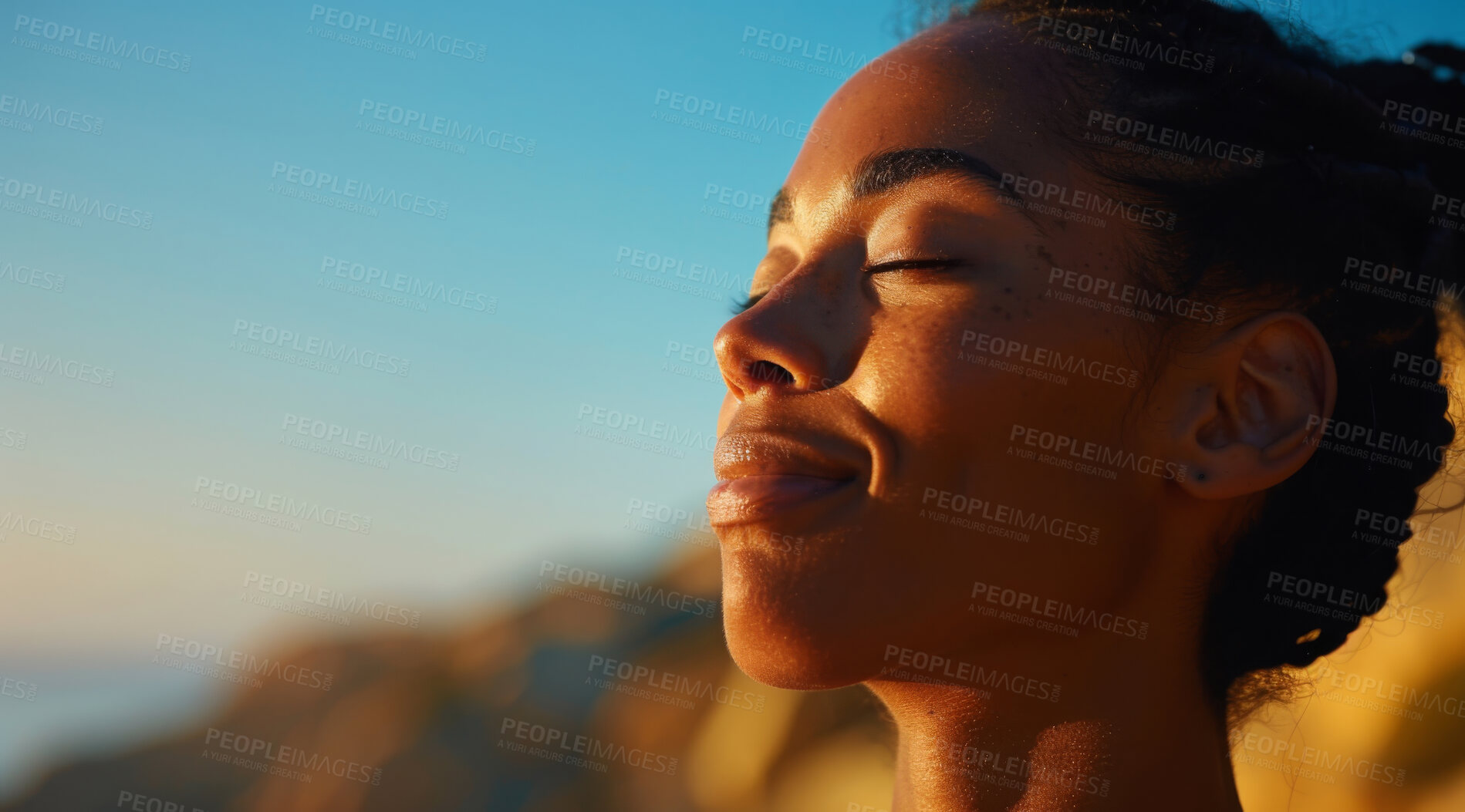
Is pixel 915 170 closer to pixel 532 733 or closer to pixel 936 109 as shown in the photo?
pixel 936 109

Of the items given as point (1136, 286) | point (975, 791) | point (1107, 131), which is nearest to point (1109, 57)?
point (1107, 131)

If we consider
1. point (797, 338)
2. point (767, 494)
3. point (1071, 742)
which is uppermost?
point (797, 338)

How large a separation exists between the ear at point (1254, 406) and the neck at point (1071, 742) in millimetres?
380

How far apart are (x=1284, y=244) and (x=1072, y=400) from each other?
0.59m

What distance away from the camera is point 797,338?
1.74 meters

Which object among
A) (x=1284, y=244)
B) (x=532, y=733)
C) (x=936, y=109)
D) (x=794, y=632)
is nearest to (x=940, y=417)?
(x=794, y=632)

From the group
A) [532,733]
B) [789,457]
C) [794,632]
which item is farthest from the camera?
[532,733]

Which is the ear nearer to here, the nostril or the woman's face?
the woman's face

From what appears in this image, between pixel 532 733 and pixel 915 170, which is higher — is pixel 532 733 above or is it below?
above

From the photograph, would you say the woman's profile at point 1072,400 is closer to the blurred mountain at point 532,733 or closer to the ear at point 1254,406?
the ear at point 1254,406

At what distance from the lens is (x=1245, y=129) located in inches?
75.0

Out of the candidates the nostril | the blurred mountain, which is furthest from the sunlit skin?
the blurred mountain

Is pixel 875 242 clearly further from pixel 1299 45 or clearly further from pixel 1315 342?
pixel 1299 45

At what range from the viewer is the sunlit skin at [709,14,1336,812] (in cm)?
166
